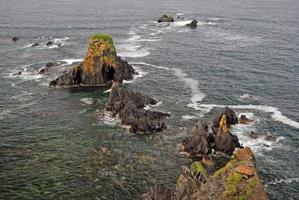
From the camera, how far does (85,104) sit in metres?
113

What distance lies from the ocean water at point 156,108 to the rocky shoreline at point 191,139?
313cm

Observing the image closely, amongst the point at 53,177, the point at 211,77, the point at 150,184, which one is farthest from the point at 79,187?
the point at 211,77

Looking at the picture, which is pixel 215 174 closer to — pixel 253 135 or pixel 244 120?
pixel 253 135

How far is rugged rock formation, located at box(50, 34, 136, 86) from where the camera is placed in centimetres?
12531

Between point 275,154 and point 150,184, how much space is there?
87.3 ft

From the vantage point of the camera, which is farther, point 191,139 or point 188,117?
point 188,117

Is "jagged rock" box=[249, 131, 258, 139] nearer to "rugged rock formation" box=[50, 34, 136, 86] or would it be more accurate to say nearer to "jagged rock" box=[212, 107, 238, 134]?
"jagged rock" box=[212, 107, 238, 134]

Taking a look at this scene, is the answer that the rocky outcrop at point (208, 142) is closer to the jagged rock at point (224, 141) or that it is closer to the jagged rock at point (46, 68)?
the jagged rock at point (224, 141)

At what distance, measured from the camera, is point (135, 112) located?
330 ft

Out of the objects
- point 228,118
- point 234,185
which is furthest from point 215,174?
point 228,118

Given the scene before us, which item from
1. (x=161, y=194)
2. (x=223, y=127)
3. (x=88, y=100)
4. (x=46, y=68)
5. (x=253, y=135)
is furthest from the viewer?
(x=46, y=68)

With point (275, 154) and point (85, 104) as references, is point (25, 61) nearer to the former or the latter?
point (85, 104)

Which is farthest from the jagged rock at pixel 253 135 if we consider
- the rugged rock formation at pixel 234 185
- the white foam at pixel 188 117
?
the rugged rock formation at pixel 234 185

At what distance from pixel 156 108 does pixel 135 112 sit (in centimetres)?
1036
